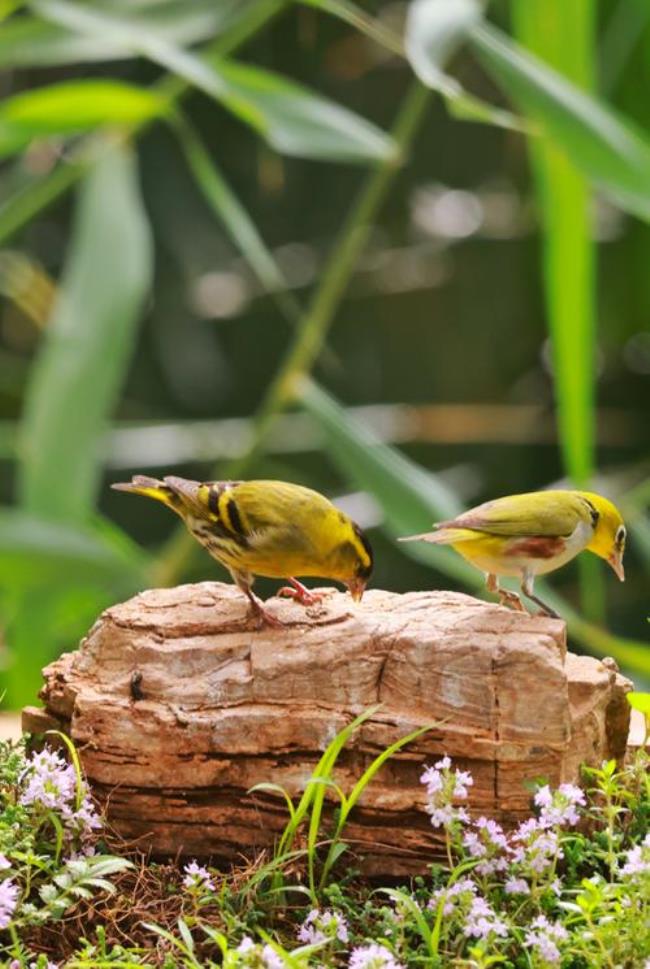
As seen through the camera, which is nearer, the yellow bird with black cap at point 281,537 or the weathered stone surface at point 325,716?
the weathered stone surface at point 325,716

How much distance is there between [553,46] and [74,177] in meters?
1.00

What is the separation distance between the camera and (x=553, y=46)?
296 centimetres

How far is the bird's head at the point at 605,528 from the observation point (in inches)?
88.5

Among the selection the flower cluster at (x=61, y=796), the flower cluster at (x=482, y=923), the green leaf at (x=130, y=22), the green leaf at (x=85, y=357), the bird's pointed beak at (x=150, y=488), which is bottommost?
the flower cluster at (x=482, y=923)

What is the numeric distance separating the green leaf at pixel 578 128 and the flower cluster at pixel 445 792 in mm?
1001

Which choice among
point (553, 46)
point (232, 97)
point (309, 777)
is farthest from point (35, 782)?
point (553, 46)

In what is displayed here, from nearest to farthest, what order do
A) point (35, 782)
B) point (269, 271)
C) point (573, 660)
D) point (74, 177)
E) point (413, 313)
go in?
point (35, 782), point (573, 660), point (269, 271), point (74, 177), point (413, 313)

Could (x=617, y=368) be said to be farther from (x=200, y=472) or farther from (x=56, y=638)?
(x=56, y=638)

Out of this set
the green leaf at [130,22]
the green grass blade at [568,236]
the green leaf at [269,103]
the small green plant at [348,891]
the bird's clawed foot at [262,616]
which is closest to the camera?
Result: the small green plant at [348,891]

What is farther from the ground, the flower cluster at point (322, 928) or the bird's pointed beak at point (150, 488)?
the bird's pointed beak at point (150, 488)

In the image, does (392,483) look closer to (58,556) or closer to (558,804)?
(58,556)

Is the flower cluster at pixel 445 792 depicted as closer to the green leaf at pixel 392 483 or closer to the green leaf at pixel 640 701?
the green leaf at pixel 640 701

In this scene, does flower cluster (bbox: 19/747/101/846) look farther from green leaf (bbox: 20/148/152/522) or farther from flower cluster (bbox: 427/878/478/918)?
green leaf (bbox: 20/148/152/522)

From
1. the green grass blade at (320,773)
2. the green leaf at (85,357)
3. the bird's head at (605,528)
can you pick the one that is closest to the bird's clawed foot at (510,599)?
the bird's head at (605,528)
